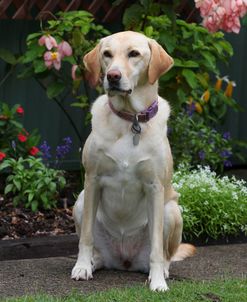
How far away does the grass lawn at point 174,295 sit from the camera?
505 centimetres

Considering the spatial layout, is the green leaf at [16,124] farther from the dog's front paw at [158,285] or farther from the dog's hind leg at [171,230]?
the dog's front paw at [158,285]

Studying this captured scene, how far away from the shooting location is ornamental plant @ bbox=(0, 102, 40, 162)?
747 cm

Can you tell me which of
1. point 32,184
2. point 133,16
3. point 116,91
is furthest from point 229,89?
point 116,91

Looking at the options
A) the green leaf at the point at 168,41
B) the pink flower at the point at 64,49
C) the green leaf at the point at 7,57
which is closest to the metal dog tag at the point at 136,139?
the pink flower at the point at 64,49

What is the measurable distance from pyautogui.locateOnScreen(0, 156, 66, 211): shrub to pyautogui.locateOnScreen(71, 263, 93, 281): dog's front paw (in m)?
1.39

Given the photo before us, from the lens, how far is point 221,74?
9.38m

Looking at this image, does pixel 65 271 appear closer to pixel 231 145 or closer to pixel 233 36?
pixel 231 145

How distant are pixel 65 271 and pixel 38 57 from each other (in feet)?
7.16

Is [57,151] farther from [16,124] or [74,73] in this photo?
[74,73]

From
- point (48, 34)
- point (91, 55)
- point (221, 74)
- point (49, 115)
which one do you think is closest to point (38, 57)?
point (48, 34)

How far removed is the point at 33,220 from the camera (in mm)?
6977

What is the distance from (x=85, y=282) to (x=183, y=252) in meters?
0.88

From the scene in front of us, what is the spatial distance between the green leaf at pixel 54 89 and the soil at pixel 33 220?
0.80 meters

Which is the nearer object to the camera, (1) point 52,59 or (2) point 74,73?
(1) point 52,59
